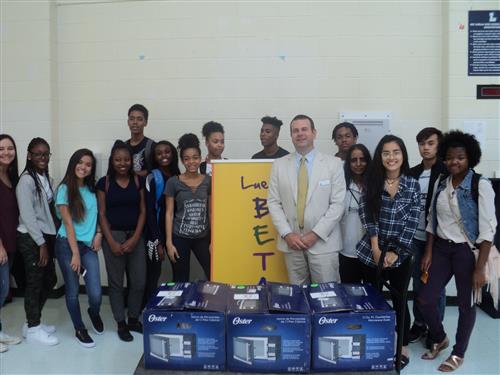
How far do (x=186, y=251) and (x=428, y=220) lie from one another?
5.51ft

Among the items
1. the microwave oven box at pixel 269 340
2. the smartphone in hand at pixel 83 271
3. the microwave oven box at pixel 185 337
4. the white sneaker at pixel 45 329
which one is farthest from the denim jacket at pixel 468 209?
the white sneaker at pixel 45 329

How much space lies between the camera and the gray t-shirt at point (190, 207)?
277 cm

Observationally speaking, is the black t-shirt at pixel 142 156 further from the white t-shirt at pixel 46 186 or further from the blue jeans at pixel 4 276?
the blue jeans at pixel 4 276

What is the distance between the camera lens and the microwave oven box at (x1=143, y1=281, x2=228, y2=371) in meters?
1.39

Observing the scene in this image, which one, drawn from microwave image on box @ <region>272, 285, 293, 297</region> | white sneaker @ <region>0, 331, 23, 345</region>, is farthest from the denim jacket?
white sneaker @ <region>0, 331, 23, 345</region>

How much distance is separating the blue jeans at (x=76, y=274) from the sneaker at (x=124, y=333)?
25 centimetres

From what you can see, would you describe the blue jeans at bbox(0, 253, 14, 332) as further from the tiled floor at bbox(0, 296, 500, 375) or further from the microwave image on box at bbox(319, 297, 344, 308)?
the microwave image on box at bbox(319, 297, 344, 308)

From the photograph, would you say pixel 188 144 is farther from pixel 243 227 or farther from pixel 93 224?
pixel 93 224

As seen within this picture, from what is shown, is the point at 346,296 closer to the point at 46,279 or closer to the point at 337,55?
the point at 46,279

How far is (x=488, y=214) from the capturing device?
219cm

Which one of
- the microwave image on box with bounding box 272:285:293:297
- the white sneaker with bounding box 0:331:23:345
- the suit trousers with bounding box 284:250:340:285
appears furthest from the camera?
the white sneaker with bounding box 0:331:23:345

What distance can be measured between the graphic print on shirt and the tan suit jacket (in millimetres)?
615

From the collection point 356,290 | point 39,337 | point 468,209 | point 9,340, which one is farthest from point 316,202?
point 9,340

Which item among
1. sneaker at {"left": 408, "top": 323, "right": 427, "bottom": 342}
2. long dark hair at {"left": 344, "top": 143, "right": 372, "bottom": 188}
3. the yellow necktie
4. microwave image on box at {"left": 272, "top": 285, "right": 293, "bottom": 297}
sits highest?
long dark hair at {"left": 344, "top": 143, "right": 372, "bottom": 188}
